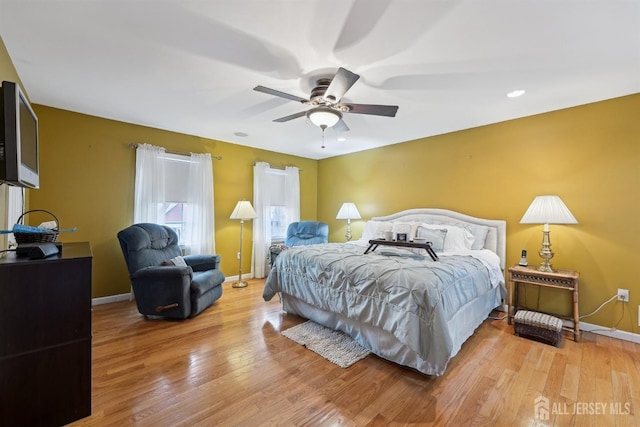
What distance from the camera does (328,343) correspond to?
2.60 meters

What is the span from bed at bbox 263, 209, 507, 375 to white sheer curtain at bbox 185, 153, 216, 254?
1.70m

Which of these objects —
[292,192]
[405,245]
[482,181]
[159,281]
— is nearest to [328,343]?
[405,245]

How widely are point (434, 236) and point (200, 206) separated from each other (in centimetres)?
358

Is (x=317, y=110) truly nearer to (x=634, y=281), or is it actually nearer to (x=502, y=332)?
(x=502, y=332)

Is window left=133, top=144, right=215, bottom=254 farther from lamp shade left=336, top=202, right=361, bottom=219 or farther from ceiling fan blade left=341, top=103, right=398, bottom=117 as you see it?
ceiling fan blade left=341, top=103, right=398, bottom=117

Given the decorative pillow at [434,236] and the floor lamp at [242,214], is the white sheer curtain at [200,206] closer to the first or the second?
the floor lamp at [242,214]

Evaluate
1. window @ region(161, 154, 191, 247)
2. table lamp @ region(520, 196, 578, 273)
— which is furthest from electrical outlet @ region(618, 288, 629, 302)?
window @ region(161, 154, 191, 247)

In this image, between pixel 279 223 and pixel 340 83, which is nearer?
pixel 340 83

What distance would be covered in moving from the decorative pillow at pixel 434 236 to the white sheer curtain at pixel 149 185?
12.3ft

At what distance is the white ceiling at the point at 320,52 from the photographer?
167cm

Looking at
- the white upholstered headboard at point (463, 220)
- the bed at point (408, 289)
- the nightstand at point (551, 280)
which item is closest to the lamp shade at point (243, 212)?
the bed at point (408, 289)

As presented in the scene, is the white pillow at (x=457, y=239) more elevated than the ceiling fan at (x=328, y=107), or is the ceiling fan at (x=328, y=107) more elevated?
the ceiling fan at (x=328, y=107)

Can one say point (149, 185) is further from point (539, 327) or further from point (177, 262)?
→ point (539, 327)

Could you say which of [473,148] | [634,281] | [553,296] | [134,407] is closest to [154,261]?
[134,407]
